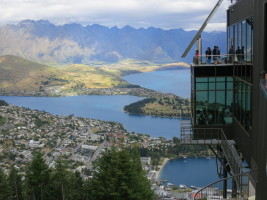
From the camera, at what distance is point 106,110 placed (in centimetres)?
7894

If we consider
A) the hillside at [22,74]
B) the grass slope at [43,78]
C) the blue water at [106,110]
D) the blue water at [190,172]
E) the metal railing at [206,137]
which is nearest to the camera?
the metal railing at [206,137]

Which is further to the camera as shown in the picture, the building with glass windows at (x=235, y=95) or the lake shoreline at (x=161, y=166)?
the lake shoreline at (x=161, y=166)

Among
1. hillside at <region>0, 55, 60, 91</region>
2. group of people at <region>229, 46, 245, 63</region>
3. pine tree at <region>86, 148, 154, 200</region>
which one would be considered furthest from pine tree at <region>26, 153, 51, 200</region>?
hillside at <region>0, 55, 60, 91</region>

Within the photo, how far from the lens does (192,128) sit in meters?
9.19

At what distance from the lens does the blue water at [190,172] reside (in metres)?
32.6

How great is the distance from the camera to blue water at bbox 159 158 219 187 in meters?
32.6

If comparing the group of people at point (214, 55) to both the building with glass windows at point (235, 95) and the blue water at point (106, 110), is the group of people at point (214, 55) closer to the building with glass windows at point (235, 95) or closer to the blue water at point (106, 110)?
the building with glass windows at point (235, 95)

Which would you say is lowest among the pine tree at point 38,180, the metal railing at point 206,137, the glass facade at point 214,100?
the pine tree at point 38,180

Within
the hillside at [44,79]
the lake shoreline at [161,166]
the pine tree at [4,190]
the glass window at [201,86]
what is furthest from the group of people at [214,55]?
the hillside at [44,79]

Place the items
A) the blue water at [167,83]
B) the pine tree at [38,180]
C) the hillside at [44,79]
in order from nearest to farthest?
the pine tree at [38,180]
the blue water at [167,83]
the hillside at [44,79]

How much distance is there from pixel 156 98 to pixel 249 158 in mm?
81323

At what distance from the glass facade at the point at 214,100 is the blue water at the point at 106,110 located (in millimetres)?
43173

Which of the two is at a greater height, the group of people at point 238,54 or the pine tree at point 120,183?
the group of people at point 238,54

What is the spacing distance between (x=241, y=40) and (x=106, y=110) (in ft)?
234
